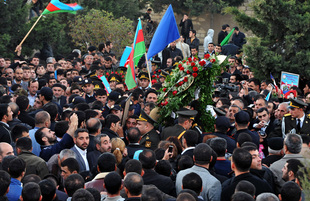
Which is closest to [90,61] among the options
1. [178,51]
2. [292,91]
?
[178,51]

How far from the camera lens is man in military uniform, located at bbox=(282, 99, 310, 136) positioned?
9.93 meters

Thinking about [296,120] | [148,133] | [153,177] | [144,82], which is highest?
[153,177]

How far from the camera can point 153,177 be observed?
6629 millimetres

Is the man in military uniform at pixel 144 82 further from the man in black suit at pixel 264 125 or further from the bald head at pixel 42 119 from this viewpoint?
the bald head at pixel 42 119

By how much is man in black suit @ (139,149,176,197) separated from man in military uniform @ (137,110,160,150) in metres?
2.19

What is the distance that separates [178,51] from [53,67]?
527 centimetres

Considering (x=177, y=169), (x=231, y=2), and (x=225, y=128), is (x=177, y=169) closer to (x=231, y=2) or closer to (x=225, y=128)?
(x=225, y=128)

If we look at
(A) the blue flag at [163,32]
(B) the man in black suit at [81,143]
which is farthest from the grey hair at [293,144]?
(A) the blue flag at [163,32]

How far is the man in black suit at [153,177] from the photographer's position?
259 inches

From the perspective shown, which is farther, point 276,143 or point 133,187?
point 276,143

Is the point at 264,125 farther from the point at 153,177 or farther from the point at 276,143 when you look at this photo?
the point at 153,177

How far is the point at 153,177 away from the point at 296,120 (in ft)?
14.5

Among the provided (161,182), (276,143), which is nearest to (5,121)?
(161,182)

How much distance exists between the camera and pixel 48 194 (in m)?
5.75
